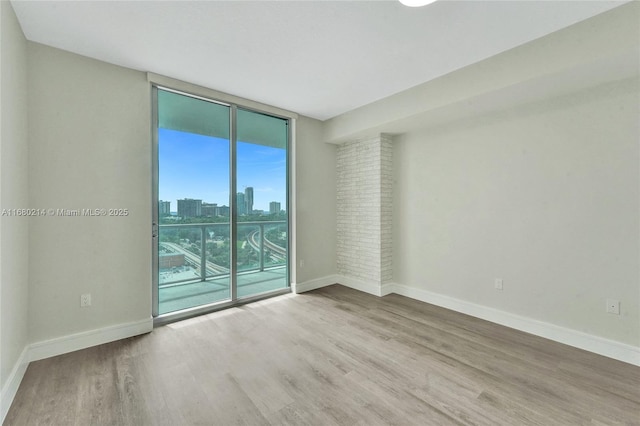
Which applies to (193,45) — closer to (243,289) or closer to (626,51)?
(243,289)

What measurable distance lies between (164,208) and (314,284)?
8.29 ft

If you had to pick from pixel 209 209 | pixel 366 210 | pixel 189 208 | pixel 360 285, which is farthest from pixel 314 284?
pixel 189 208

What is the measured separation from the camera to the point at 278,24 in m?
2.16

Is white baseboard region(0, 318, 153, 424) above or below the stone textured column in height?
below

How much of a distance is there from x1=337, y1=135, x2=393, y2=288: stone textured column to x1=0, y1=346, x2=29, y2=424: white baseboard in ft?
12.4

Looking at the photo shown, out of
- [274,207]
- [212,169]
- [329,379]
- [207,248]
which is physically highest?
[212,169]

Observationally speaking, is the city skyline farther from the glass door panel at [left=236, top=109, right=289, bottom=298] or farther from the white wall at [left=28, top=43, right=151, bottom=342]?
the white wall at [left=28, top=43, right=151, bottom=342]

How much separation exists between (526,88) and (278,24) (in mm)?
2361

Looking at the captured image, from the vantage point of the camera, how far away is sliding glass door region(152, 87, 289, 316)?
324 cm

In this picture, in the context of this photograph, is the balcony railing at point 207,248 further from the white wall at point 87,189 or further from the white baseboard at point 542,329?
the white baseboard at point 542,329

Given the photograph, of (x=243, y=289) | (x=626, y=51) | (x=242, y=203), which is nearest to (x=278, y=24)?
(x=242, y=203)

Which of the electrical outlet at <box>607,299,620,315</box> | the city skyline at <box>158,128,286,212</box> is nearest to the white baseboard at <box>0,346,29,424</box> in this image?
the city skyline at <box>158,128,286,212</box>

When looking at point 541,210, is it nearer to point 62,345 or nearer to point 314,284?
point 314,284

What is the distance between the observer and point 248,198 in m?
3.89
